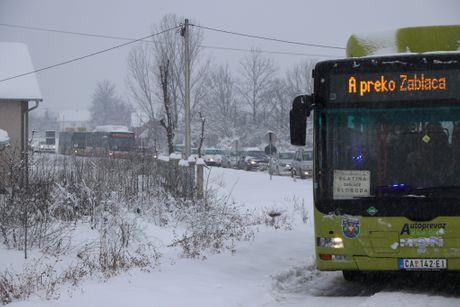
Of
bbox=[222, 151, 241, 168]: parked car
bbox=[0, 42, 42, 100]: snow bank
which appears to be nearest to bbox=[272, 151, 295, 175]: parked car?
bbox=[222, 151, 241, 168]: parked car

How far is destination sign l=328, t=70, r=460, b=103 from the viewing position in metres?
7.73

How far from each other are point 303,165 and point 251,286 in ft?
102

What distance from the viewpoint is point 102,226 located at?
41.8 ft

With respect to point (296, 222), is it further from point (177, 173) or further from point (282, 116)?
point (282, 116)

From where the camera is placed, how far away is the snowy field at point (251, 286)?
7.30m

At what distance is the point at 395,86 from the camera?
7.87 m

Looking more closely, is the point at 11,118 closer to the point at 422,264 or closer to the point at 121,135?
the point at 422,264

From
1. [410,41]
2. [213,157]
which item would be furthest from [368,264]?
[213,157]

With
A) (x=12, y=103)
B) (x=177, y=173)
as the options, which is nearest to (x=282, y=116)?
(x=12, y=103)

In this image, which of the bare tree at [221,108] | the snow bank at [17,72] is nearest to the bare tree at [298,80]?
the bare tree at [221,108]

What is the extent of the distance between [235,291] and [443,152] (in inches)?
127

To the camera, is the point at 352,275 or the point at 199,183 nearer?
the point at 352,275

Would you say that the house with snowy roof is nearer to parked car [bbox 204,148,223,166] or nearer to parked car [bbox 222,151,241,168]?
parked car [bbox 222,151,241,168]

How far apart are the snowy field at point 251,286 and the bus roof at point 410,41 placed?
10.7 ft
